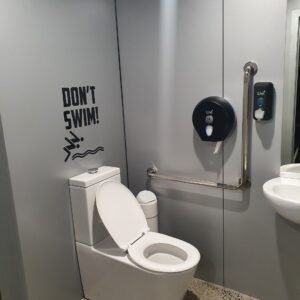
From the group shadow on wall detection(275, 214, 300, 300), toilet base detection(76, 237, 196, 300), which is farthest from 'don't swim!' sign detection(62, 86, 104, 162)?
shadow on wall detection(275, 214, 300, 300)

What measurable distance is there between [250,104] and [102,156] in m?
1.08

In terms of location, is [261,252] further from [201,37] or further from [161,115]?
[201,37]

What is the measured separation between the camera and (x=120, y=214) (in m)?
1.92

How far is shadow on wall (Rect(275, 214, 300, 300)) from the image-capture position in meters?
1.77

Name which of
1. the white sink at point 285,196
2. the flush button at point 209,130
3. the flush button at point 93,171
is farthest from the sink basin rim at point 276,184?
the flush button at point 93,171

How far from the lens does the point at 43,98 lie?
5.49 feet

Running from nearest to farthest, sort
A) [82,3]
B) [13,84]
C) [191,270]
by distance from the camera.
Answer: [13,84], [191,270], [82,3]

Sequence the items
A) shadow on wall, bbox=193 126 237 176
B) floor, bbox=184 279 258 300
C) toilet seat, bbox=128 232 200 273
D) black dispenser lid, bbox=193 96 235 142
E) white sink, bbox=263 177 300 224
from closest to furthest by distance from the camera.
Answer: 1. white sink, bbox=263 177 300 224
2. toilet seat, bbox=128 232 200 273
3. black dispenser lid, bbox=193 96 235 142
4. shadow on wall, bbox=193 126 237 176
5. floor, bbox=184 279 258 300

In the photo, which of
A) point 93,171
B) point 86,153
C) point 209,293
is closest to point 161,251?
point 209,293

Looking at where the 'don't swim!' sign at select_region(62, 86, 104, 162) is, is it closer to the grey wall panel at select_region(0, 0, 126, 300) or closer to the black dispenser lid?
the grey wall panel at select_region(0, 0, 126, 300)

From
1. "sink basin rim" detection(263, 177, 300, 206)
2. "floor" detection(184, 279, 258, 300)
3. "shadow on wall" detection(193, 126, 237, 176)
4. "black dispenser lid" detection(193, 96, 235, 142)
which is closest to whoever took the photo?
"sink basin rim" detection(263, 177, 300, 206)

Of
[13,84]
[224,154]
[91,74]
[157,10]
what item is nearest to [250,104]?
[224,154]

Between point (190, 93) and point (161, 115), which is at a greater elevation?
point (190, 93)

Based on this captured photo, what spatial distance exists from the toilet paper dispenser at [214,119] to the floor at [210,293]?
1.00 m
